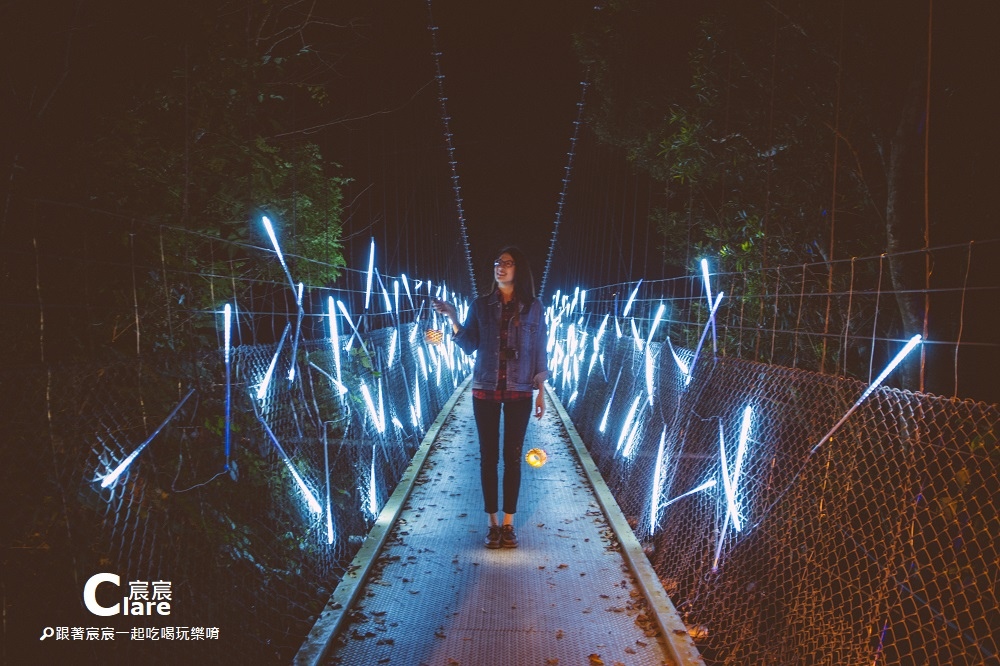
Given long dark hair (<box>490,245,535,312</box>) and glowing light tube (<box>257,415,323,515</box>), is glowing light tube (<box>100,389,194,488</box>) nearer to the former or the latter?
glowing light tube (<box>257,415,323,515</box>)

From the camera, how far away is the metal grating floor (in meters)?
2.74

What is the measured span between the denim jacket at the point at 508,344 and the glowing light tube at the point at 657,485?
1.02 metres

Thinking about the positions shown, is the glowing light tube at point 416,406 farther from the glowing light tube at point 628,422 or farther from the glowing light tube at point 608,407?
the glowing light tube at point 628,422

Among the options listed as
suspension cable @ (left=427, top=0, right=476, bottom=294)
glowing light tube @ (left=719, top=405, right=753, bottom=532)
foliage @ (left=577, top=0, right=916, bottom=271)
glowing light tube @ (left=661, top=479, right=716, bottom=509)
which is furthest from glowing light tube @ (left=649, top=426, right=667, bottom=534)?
suspension cable @ (left=427, top=0, right=476, bottom=294)

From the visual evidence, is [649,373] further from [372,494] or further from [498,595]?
[498,595]

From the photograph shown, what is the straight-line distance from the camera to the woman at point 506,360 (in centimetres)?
385

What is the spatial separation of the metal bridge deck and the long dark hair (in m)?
1.55

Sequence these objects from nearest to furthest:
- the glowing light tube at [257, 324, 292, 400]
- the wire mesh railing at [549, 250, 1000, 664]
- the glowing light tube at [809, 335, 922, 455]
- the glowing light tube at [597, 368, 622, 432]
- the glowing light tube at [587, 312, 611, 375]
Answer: the wire mesh railing at [549, 250, 1000, 664] → the glowing light tube at [809, 335, 922, 455] → the glowing light tube at [257, 324, 292, 400] → the glowing light tube at [597, 368, 622, 432] → the glowing light tube at [587, 312, 611, 375]

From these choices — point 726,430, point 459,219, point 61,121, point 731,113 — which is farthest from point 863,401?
point 459,219

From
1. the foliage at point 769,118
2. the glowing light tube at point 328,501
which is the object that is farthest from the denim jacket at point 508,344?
the foliage at point 769,118

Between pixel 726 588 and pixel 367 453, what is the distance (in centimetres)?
259

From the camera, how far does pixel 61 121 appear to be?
9.84 ft

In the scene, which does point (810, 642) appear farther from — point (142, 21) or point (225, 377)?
point (142, 21)

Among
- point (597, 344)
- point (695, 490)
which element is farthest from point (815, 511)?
point (597, 344)
